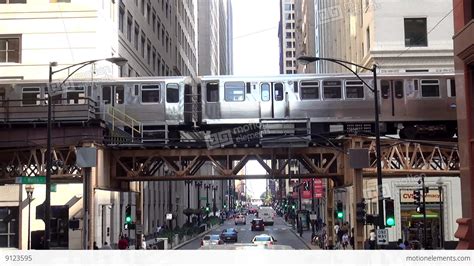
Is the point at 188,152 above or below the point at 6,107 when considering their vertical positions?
below

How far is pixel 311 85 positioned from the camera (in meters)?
23.5

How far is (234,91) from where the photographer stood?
23.8 meters

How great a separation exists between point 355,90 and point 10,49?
12.7m

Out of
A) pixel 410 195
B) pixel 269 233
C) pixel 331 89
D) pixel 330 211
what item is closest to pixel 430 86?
pixel 331 89

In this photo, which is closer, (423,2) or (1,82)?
(1,82)

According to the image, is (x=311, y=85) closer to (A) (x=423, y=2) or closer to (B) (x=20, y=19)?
(A) (x=423, y=2)

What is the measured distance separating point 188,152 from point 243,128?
571 centimetres

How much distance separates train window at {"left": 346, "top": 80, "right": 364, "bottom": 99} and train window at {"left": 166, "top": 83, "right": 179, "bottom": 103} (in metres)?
6.82

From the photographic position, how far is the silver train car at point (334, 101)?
2314 cm

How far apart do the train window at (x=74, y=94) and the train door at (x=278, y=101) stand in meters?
7.30

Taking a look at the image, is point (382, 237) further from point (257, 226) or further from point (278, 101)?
point (257, 226)

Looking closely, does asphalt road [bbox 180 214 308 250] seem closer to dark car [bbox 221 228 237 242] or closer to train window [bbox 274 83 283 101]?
dark car [bbox 221 228 237 242]

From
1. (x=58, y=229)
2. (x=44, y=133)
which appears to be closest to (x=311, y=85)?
(x=44, y=133)

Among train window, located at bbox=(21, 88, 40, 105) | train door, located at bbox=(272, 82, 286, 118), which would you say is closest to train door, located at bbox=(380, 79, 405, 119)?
train door, located at bbox=(272, 82, 286, 118)
